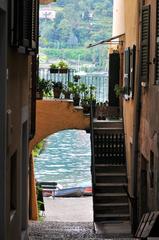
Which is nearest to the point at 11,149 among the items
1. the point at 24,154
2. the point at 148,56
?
the point at 24,154

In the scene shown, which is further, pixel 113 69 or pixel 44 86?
pixel 113 69

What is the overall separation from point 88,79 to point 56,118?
3822 mm

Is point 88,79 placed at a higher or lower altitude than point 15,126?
higher

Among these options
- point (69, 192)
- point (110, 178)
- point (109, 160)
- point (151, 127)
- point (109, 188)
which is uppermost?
point (151, 127)

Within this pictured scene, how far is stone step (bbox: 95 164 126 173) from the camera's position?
17375mm

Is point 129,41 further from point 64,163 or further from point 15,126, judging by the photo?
point 64,163

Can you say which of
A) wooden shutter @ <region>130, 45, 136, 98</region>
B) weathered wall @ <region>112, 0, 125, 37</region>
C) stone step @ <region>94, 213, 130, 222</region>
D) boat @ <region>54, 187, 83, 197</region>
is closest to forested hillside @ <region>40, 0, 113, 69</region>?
boat @ <region>54, 187, 83, 197</region>

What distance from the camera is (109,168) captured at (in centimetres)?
1755

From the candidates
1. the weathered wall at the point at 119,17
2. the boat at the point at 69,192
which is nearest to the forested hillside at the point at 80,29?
the boat at the point at 69,192

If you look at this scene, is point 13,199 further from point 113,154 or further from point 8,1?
point 113,154

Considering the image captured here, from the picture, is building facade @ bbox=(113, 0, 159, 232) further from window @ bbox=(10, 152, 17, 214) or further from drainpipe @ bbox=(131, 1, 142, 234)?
window @ bbox=(10, 152, 17, 214)

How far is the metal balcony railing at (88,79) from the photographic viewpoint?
829 inches

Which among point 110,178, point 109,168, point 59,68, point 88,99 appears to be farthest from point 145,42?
point 59,68

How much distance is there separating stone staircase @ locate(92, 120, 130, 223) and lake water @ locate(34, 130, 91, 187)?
18521 mm
